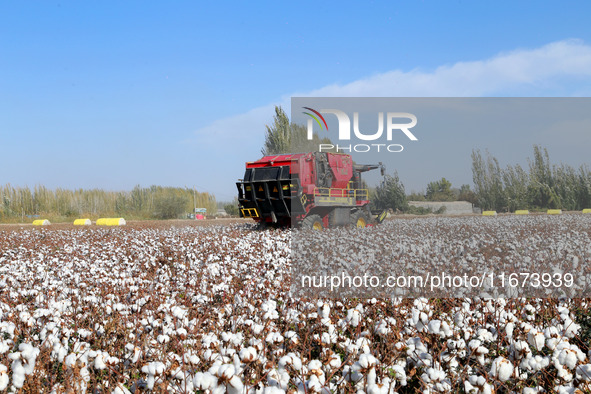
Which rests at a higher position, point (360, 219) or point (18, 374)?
point (360, 219)

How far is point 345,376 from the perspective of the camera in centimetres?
253

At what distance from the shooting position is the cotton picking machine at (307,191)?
13227 millimetres

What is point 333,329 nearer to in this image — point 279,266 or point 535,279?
point 535,279

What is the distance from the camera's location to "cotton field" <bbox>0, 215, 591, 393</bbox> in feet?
8.48

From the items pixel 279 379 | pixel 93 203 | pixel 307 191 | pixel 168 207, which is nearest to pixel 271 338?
pixel 279 379

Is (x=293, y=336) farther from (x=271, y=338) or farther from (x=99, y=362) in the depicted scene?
(x=99, y=362)

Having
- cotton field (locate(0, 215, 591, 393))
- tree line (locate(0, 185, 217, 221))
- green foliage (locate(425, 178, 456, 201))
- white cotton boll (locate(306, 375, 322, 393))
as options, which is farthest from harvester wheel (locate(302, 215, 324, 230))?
tree line (locate(0, 185, 217, 221))

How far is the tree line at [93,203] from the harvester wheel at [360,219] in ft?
85.6

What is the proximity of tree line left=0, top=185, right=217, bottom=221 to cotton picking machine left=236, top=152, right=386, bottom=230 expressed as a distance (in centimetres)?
2538

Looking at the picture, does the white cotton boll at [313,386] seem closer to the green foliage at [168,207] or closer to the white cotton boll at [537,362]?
the white cotton boll at [537,362]

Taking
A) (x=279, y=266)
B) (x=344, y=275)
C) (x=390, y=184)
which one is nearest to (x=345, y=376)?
(x=344, y=275)

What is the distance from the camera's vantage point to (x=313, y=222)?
42.9 ft

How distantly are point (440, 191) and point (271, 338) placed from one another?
5.14m

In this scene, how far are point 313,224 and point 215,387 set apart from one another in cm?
1102
